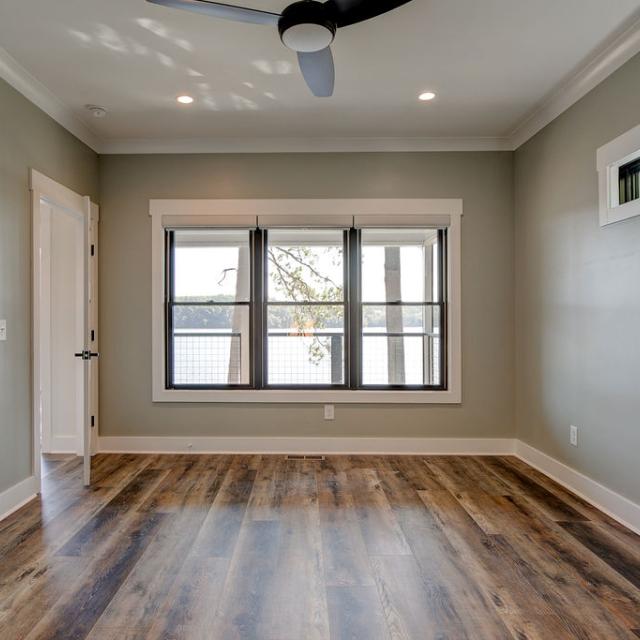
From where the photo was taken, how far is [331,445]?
414cm

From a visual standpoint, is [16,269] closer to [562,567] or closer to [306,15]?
[306,15]

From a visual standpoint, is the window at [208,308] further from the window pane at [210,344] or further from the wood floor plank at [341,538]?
the wood floor plank at [341,538]

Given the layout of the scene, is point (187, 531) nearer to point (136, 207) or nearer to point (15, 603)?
point (15, 603)

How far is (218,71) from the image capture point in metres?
2.99

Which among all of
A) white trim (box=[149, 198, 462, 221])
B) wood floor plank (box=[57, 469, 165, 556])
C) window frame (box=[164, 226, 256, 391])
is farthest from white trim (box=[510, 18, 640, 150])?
wood floor plank (box=[57, 469, 165, 556])

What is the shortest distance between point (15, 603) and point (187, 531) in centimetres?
86

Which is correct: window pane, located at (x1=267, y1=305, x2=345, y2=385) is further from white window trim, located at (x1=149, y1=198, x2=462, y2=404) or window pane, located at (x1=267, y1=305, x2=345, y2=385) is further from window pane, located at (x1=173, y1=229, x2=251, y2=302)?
window pane, located at (x1=173, y1=229, x2=251, y2=302)

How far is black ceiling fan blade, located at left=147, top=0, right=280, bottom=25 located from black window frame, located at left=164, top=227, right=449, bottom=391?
7.51ft

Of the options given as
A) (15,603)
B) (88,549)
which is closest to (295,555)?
(88,549)

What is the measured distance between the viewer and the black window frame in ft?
13.8

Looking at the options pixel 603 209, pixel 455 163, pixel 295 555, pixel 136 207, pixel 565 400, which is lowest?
pixel 295 555

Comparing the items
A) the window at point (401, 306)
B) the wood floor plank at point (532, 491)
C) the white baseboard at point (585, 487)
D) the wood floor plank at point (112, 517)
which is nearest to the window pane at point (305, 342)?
the window at point (401, 306)

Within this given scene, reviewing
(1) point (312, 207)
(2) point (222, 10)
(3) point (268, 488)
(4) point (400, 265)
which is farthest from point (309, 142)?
(3) point (268, 488)

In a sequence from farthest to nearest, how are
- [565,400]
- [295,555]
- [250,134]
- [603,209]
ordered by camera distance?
[250,134] < [565,400] < [603,209] < [295,555]
